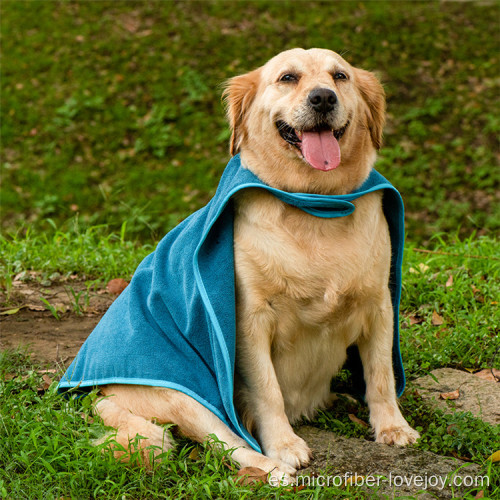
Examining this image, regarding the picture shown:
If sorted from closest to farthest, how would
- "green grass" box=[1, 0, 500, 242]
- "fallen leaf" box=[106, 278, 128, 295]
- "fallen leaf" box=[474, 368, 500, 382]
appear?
"fallen leaf" box=[474, 368, 500, 382] → "fallen leaf" box=[106, 278, 128, 295] → "green grass" box=[1, 0, 500, 242]

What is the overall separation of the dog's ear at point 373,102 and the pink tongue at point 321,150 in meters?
0.31


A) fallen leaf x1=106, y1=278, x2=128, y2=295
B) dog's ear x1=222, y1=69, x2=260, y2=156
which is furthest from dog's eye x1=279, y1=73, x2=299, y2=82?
fallen leaf x1=106, y1=278, x2=128, y2=295

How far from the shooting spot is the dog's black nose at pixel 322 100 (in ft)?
8.26

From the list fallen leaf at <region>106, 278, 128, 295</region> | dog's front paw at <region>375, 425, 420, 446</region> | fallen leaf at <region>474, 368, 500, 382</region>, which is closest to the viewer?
dog's front paw at <region>375, 425, 420, 446</region>

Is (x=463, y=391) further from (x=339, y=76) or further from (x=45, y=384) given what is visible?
(x=45, y=384)

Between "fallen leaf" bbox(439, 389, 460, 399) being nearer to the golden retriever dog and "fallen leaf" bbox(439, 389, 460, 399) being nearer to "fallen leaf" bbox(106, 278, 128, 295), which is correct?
the golden retriever dog

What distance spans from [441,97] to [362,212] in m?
6.35

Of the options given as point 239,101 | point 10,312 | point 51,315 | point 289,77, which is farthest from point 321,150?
point 10,312

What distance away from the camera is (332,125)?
2.58m

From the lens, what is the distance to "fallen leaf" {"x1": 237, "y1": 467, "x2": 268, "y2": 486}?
2330 millimetres

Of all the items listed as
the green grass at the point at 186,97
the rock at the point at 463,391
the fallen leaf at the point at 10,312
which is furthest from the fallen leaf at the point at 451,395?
the green grass at the point at 186,97

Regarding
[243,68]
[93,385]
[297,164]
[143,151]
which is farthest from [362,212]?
[243,68]

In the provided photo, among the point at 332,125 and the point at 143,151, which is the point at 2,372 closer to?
the point at 332,125

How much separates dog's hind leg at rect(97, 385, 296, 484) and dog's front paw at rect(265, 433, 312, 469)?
3 cm
